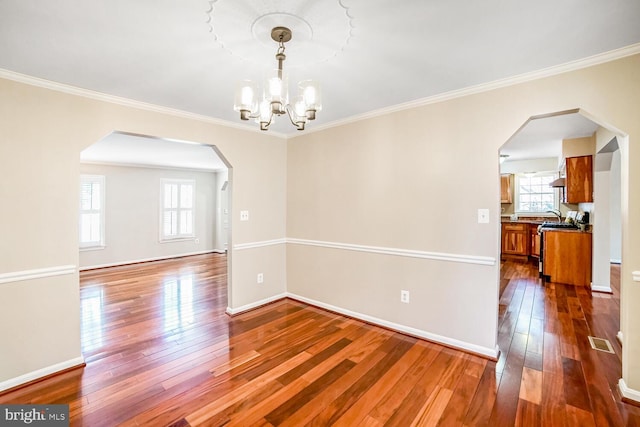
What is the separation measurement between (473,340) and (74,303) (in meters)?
3.60

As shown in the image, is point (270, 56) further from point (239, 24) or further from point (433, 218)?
point (433, 218)

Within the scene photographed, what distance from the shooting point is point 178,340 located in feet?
9.77

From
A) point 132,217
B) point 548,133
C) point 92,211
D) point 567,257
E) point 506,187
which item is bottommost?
point 567,257

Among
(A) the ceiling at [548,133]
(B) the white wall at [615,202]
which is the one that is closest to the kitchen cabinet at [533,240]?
(B) the white wall at [615,202]

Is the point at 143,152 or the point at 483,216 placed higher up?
the point at 143,152

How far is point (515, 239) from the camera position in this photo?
6.86 metres

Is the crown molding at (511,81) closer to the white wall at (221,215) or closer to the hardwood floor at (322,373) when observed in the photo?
the hardwood floor at (322,373)

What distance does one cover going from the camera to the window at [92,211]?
6238 millimetres

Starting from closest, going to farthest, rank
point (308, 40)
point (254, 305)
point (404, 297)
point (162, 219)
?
point (308, 40), point (404, 297), point (254, 305), point (162, 219)

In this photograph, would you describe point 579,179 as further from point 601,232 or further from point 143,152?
point 143,152

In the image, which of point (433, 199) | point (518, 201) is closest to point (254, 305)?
point (433, 199)

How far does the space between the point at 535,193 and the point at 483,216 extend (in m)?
6.21

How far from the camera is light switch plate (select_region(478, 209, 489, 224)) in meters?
2.57

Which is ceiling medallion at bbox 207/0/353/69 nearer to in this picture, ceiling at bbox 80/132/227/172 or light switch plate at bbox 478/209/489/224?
light switch plate at bbox 478/209/489/224
